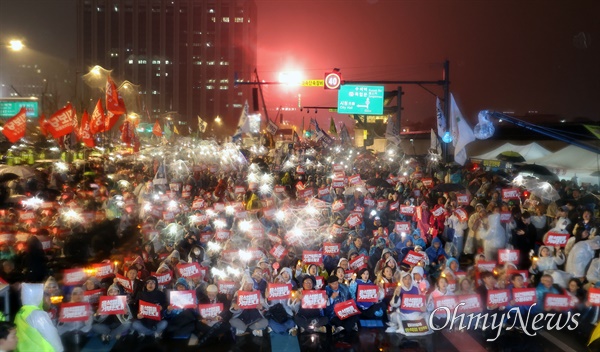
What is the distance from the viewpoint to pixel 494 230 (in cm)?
1204

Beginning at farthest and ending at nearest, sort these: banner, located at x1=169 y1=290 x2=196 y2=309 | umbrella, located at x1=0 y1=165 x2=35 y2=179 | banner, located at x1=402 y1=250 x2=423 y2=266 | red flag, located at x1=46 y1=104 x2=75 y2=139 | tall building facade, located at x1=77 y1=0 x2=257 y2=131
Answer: tall building facade, located at x1=77 y1=0 x2=257 y2=131, red flag, located at x1=46 y1=104 x2=75 y2=139, umbrella, located at x1=0 y1=165 x2=35 y2=179, banner, located at x1=402 y1=250 x2=423 y2=266, banner, located at x1=169 y1=290 x2=196 y2=309

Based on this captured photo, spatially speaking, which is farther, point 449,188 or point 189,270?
point 449,188

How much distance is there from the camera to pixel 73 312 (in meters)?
8.15

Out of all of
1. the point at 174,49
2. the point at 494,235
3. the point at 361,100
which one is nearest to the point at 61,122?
the point at 361,100

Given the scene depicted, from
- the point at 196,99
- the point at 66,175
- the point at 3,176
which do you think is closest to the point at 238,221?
the point at 3,176

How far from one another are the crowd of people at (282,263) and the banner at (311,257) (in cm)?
3

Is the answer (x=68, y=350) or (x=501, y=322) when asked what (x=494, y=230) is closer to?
(x=501, y=322)

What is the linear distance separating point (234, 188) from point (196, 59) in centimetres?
10637

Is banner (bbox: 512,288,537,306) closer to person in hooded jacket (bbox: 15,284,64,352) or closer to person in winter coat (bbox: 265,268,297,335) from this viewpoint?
person in winter coat (bbox: 265,268,297,335)

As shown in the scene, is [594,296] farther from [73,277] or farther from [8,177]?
[8,177]

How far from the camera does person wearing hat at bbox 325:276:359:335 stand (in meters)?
9.02

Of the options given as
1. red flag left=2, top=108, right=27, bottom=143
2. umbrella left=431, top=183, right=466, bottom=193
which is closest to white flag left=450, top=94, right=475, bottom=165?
umbrella left=431, top=183, right=466, bottom=193

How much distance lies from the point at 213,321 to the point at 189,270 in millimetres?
1065

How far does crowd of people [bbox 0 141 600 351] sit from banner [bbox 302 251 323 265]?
29 mm
